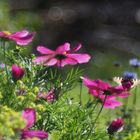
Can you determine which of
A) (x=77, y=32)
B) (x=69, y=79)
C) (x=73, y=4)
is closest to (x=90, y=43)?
(x=77, y=32)

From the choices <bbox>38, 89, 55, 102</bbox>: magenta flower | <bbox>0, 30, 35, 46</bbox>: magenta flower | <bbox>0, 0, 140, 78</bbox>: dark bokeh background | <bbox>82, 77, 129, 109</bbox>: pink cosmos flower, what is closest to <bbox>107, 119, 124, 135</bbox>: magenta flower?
<bbox>82, 77, 129, 109</bbox>: pink cosmos flower

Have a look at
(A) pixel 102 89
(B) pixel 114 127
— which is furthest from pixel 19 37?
(B) pixel 114 127

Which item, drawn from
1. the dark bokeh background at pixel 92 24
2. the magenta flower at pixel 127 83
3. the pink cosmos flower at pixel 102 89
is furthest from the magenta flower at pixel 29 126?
the dark bokeh background at pixel 92 24

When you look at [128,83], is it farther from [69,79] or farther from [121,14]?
[121,14]

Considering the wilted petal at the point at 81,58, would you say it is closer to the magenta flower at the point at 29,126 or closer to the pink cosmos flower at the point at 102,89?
the pink cosmos flower at the point at 102,89

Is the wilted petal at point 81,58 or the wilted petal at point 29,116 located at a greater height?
the wilted petal at point 29,116

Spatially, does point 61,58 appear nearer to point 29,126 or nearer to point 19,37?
point 19,37

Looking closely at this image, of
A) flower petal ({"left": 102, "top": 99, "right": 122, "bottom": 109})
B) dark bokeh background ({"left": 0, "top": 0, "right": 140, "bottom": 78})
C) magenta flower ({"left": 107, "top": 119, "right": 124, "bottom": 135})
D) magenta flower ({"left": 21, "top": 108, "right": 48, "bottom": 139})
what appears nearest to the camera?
magenta flower ({"left": 21, "top": 108, "right": 48, "bottom": 139})

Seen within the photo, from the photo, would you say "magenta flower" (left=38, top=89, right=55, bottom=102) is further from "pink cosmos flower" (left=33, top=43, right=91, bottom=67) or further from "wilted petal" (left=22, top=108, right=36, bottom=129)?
"wilted petal" (left=22, top=108, right=36, bottom=129)
